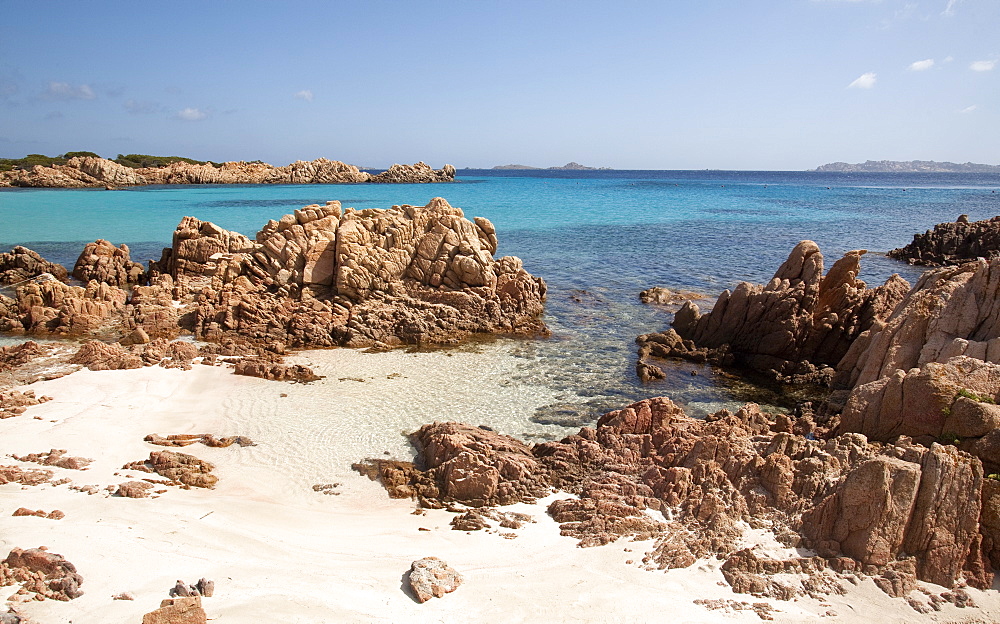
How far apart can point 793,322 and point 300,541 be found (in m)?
15.5

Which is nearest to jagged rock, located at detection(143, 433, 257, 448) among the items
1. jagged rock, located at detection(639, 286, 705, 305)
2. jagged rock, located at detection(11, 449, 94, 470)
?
jagged rock, located at detection(11, 449, 94, 470)

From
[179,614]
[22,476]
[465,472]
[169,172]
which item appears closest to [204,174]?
[169,172]

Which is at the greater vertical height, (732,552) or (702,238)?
(702,238)

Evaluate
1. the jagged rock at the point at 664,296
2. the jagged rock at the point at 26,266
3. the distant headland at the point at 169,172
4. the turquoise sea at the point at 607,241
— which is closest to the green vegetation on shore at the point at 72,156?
the distant headland at the point at 169,172

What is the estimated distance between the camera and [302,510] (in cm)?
1029

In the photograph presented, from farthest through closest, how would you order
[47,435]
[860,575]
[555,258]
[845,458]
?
[555,258]
[47,435]
[845,458]
[860,575]

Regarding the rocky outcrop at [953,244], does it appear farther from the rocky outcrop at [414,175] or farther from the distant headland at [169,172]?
the rocky outcrop at [414,175]

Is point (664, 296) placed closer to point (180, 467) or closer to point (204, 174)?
point (180, 467)

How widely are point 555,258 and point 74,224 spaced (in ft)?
131

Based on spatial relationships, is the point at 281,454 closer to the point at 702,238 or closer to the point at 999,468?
the point at 999,468

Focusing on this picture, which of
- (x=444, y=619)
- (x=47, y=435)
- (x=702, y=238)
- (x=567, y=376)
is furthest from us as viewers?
(x=702, y=238)

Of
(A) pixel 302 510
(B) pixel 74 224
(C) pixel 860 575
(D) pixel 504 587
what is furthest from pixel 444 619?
(B) pixel 74 224

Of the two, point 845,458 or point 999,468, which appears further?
point 845,458

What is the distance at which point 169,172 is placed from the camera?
110m
